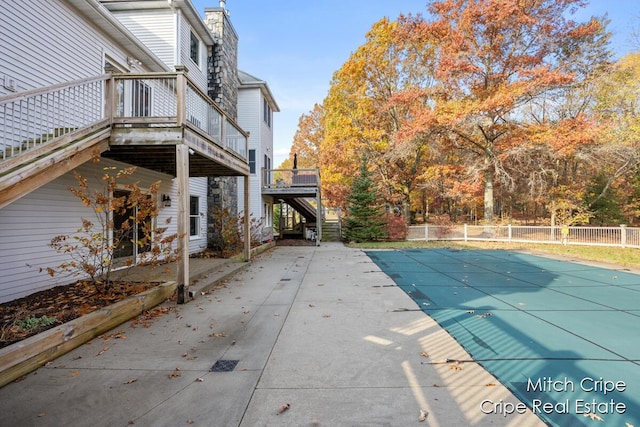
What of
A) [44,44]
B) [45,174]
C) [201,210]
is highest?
[44,44]

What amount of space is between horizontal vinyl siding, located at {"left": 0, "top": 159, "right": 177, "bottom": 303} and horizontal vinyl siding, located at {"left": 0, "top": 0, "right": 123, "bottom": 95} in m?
1.71

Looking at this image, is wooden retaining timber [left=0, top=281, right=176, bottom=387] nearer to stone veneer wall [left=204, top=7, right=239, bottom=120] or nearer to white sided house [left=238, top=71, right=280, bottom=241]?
stone veneer wall [left=204, top=7, right=239, bottom=120]

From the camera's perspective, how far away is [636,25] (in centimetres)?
1303

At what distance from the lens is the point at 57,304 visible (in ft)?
14.6

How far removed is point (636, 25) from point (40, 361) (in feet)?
70.7

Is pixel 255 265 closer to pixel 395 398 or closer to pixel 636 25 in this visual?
pixel 395 398

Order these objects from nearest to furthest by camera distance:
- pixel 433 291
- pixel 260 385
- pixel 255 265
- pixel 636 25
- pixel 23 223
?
1. pixel 260 385
2. pixel 23 223
3. pixel 433 291
4. pixel 255 265
5. pixel 636 25

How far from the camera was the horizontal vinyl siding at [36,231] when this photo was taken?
15.4 ft

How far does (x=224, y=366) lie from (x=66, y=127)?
4.67m

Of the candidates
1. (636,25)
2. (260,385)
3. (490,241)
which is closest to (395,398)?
(260,385)

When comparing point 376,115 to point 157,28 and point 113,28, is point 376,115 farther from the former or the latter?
point 113,28

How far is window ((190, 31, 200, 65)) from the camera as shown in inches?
431

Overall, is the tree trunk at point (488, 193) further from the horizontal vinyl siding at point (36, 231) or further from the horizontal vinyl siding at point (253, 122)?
the horizontal vinyl siding at point (36, 231)

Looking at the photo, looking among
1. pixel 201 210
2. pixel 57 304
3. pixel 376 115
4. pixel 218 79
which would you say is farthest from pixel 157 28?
pixel 376 115
